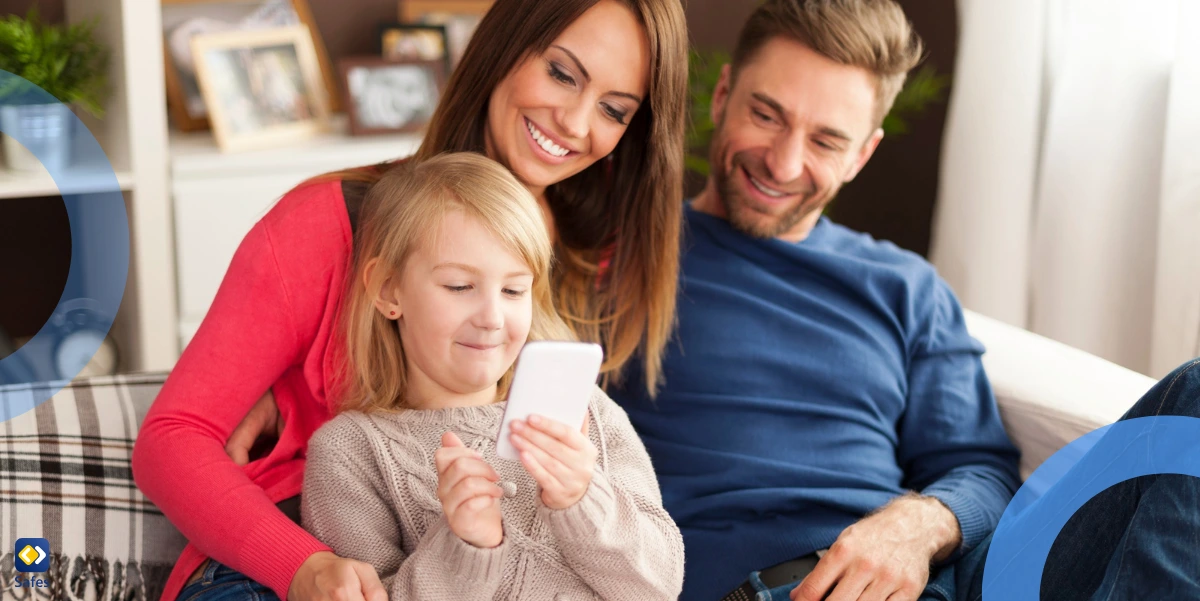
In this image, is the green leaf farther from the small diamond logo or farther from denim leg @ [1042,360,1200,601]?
denim leg @ [1042,360,1200,601]

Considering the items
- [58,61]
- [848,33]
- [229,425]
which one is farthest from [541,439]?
[58,61]

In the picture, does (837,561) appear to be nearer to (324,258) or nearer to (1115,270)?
(324,258)

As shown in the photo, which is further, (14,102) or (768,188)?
(14,102)

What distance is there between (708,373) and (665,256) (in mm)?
196

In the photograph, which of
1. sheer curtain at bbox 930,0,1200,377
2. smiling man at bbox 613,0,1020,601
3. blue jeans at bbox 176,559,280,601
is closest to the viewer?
blue jeans at bbox 176,559,280,601

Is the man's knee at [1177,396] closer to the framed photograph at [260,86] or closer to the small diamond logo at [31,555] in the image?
the small diamond logo at [31,555]

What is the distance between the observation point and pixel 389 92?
2.68m

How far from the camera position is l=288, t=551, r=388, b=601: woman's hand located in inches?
43.9

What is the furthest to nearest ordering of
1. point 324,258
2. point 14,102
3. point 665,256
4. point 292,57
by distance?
1. point 292,57
2. point 14,102
3. point 665,256
4. point 324,258

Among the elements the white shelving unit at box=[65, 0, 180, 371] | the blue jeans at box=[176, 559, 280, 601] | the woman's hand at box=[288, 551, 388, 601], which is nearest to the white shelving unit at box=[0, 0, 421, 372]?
the white shelving unit at box=[65, 0, 180, 371]

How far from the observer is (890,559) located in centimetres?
135

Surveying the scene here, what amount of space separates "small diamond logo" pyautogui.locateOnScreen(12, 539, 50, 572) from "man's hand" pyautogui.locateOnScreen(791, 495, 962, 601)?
3.07 feet

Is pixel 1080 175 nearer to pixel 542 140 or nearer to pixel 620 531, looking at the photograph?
pixel 542 140

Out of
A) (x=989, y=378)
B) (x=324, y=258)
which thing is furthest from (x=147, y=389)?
(x=989, y=378)
